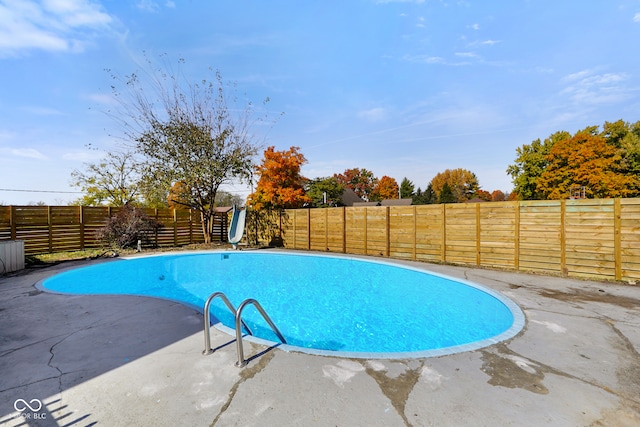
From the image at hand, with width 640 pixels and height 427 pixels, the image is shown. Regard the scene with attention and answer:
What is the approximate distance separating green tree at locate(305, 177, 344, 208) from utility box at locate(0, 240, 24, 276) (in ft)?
82.1

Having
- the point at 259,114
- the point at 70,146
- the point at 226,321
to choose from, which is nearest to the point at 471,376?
the point at 226,321

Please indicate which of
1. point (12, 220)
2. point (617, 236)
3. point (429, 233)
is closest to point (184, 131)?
point (12, 220)

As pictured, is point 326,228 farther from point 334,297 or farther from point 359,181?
point 359,181

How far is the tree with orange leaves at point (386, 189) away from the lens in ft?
179

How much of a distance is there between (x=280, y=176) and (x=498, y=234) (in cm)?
1683

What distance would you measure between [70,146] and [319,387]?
2023 cm

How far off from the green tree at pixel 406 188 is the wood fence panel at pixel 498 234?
46.0m

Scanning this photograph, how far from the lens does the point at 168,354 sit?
2.99 metres

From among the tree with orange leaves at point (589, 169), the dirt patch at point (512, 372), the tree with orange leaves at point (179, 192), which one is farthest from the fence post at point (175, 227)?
the tree with orange leaves at point (589, 169)

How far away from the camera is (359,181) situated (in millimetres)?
55688

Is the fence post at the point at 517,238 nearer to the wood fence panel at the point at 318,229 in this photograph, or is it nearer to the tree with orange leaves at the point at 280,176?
the wood fence panel at the point at 318,229

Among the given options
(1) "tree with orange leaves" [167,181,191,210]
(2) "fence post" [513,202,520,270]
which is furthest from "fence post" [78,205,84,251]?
(2) "fence post" [513,202,520,270]

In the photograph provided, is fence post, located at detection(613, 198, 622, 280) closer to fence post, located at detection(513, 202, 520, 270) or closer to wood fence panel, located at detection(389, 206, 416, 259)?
fence post, located at detection(513, 202, 520, 270)

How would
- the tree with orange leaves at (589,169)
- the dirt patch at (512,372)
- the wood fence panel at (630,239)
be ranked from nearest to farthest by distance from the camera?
the dirt patch at (512,372) < the wood fence panel at (630,239) < the tree with orange leaves at (589,169)
